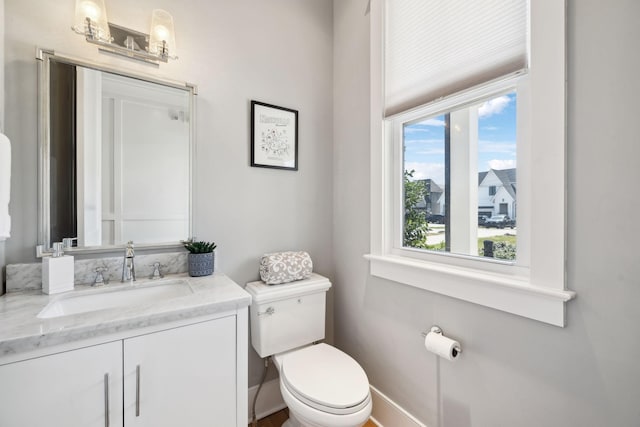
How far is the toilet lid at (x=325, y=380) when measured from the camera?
41.4 inches

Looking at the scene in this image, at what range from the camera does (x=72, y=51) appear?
3.73 feet

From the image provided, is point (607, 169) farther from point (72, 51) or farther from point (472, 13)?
point (72, 51)

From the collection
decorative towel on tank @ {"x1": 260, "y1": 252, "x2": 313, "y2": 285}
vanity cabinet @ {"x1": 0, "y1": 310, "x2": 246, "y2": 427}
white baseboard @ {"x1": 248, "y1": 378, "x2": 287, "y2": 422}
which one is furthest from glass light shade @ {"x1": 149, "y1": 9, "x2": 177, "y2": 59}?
white baseboard @ {"x1": 248, "y1": 378, "x2": 287, "y2": 422}

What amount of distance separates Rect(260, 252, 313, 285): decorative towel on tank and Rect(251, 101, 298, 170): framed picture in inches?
21.2

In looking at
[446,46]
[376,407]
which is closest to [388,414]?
[376,407]

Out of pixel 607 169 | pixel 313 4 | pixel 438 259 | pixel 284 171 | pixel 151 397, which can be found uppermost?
pixel 313 4

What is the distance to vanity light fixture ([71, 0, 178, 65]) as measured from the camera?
1.11 meters

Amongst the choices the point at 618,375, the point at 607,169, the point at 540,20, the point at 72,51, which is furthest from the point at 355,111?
the point at 618,375

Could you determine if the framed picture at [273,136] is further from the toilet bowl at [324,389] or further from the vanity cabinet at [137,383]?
the toilet bowl at [324,389]

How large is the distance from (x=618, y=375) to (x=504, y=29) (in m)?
1.18

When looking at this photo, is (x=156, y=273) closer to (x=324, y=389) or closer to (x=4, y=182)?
(x=4, y=182)

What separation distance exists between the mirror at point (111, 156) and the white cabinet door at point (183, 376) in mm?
563

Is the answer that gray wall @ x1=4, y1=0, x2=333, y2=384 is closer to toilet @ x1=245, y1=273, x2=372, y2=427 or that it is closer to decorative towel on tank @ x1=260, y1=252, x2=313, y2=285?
decorative towel on tank @ x1=260, y1=252, x2=313, y2=285

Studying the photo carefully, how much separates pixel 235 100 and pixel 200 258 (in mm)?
880
